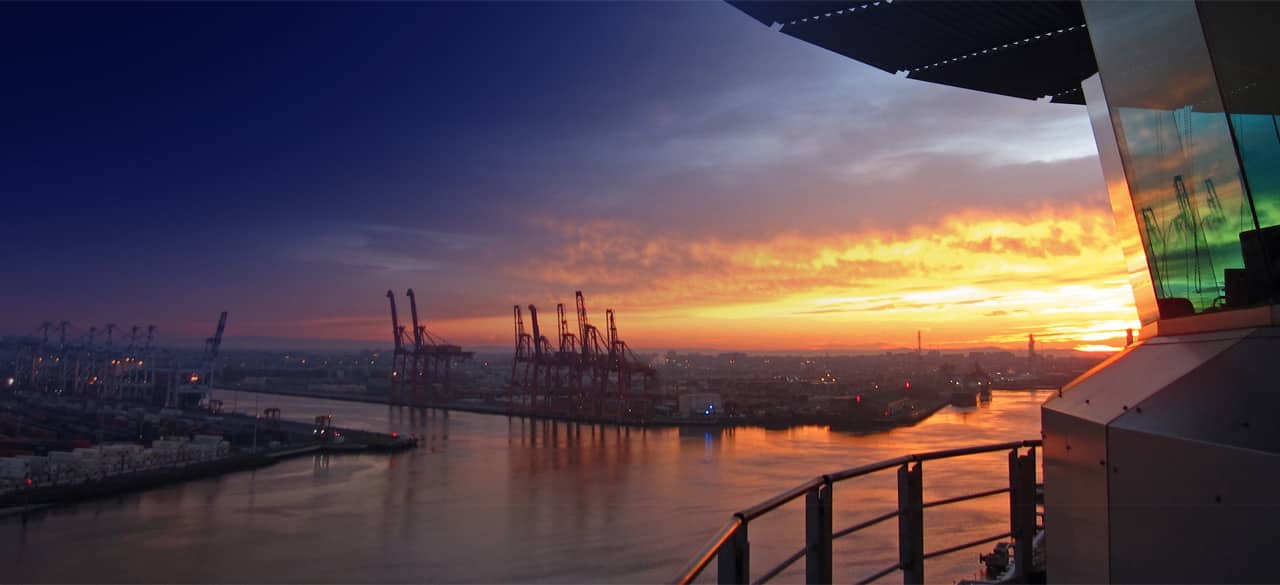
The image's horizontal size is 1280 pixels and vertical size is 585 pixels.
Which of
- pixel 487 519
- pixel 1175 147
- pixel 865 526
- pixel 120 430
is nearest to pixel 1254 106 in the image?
pixel 1175 147

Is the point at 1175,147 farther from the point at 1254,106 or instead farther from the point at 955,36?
the point at 955,36

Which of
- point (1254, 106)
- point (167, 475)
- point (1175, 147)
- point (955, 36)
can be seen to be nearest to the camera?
point (1254, 106)

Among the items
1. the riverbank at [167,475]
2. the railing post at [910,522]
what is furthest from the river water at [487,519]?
the railing post at [910,522]

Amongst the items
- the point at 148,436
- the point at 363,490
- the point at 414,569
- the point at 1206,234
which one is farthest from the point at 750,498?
the point at 148,436

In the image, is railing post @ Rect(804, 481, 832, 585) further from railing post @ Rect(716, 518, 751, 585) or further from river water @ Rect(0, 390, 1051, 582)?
river water @ Rect(0, 390, 1051, 582)

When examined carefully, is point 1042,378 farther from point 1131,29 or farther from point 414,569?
point 1131,29

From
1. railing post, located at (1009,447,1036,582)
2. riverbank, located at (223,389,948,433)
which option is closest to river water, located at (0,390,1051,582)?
riverbank, located at (223,389,948,433)
